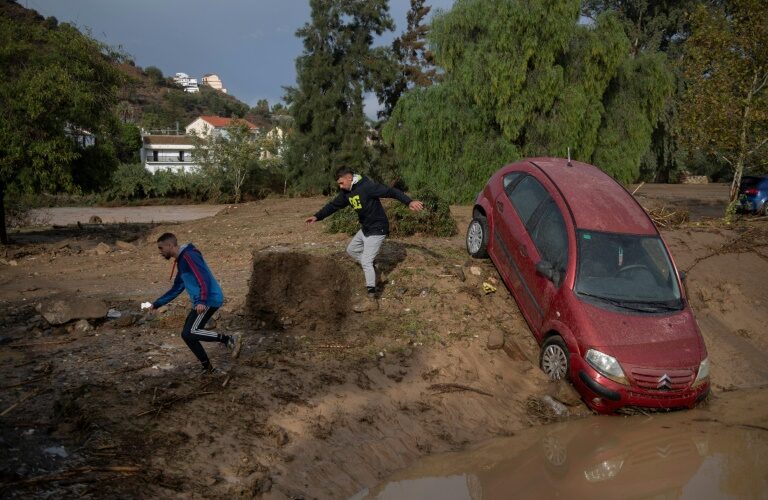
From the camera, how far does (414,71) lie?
139ft

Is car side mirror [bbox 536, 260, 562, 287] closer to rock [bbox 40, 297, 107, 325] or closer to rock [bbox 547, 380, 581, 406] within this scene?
rock [bbox 547, 380, 581, 406]

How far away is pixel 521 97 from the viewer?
67.2 ft

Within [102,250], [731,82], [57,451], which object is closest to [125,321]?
[57,451]

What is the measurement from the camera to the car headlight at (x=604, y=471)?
18.2ft

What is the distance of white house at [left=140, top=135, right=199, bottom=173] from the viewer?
66875 mm

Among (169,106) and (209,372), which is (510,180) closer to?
(209,372)

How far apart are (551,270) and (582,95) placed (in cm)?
1504

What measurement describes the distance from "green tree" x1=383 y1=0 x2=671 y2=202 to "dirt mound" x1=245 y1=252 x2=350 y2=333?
11957 millimetres

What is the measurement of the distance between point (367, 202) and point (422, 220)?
5.13m

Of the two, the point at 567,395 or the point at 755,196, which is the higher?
the point at 755,196

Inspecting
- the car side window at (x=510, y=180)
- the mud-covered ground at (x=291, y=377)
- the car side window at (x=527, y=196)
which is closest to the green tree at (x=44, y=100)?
the mud-covered ground at (x=291, y=377)

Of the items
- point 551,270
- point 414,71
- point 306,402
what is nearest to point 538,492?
point 306,402

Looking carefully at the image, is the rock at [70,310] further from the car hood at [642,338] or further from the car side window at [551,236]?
the car hood at [642,338]

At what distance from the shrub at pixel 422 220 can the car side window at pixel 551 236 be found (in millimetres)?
5046
